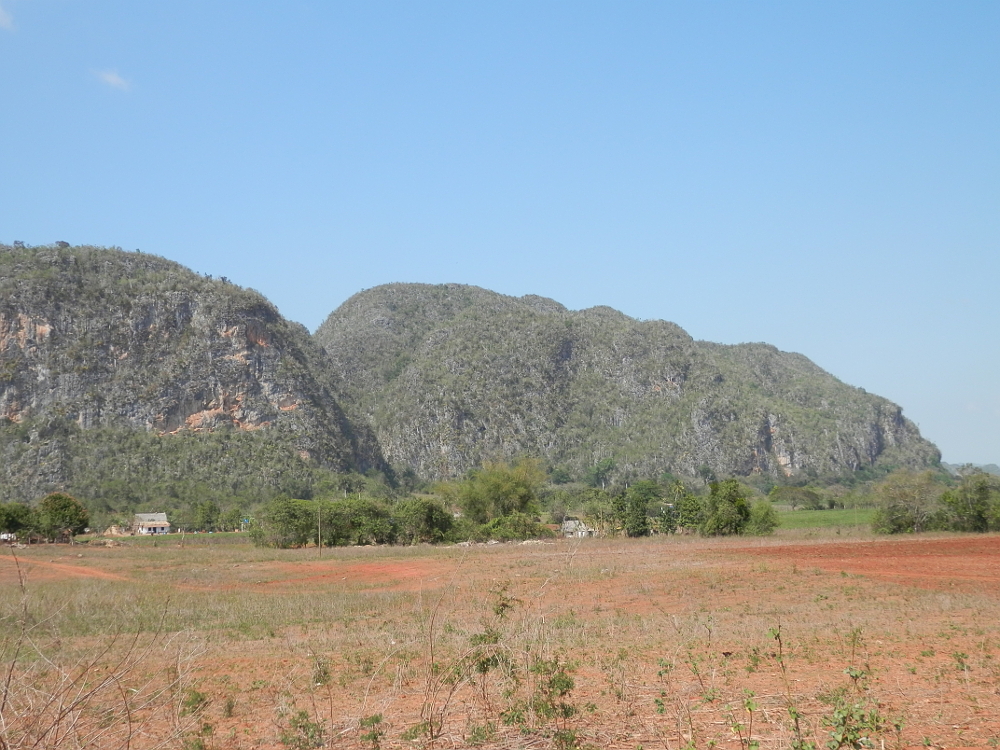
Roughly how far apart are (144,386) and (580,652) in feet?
392

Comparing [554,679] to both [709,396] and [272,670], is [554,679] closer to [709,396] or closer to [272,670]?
[272,670]

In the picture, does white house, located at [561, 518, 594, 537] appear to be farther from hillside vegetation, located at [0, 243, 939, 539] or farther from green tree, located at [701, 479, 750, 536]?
green tree, located at [701, 479, 750, 536]

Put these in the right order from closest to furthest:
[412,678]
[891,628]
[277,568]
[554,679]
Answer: [554,679] < [412,678] < [891,628] < [277,568]

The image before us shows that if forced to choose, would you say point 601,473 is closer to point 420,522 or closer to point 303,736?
point 420,522

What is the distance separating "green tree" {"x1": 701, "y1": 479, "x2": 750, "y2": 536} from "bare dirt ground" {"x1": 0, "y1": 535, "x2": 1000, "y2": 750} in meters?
21.5

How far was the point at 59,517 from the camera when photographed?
212 ft

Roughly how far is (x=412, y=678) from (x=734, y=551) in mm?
30354

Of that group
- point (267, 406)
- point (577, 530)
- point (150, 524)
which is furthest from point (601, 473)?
point (150, 524)

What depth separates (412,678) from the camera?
10.6 m

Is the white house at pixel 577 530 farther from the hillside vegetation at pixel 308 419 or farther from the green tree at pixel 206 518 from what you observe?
the green tree at pixel 206 518

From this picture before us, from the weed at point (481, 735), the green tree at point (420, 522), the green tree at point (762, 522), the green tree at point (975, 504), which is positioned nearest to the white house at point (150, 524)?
the green tree at point (420, 522)

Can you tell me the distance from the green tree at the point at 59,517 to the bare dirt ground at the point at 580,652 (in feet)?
131

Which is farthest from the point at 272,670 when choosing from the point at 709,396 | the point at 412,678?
the point at 709,396

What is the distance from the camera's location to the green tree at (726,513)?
53.3 m
